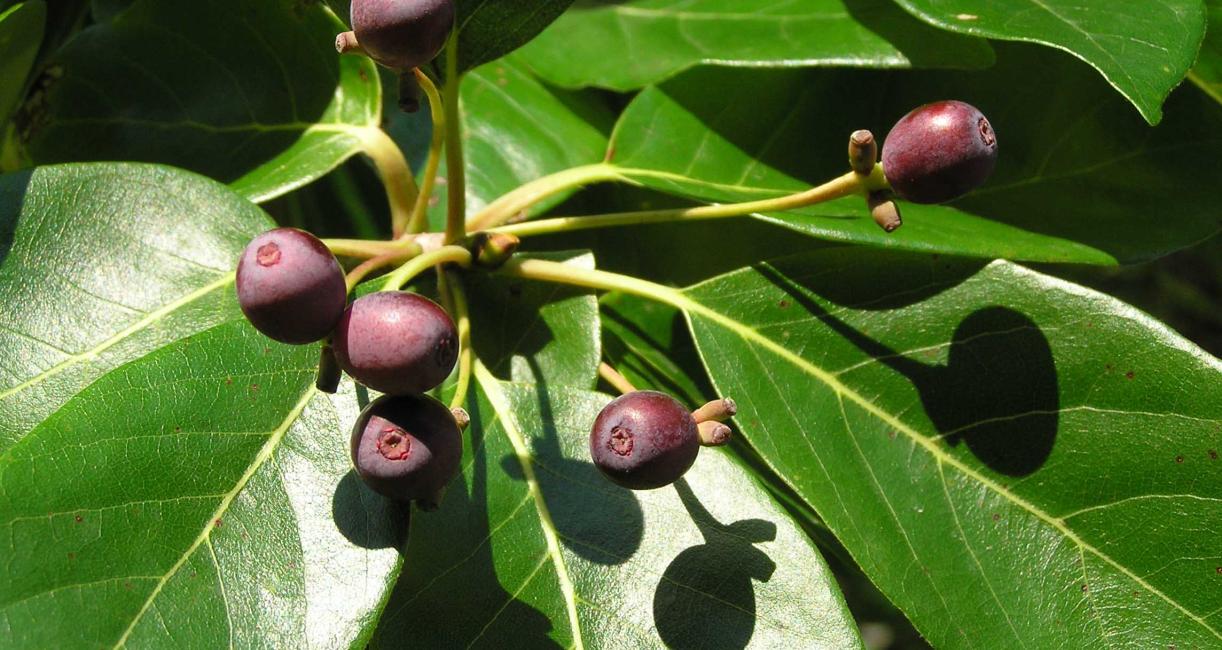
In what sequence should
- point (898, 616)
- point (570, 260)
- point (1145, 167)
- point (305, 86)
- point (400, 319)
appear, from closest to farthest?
point (400, 319) < point (570, 260) < point (1145, 167) < point (305, 86) < point (898, 616)

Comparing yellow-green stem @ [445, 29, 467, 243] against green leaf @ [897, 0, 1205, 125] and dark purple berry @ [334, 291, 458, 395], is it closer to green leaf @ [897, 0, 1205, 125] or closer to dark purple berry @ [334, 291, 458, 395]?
dark purple berry @ [334, 291, 458, 395]

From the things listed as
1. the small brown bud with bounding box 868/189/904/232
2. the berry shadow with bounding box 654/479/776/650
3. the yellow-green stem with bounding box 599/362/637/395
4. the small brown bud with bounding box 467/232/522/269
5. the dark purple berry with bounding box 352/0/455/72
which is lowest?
the berry shadow with bounding box 654/479/776/650

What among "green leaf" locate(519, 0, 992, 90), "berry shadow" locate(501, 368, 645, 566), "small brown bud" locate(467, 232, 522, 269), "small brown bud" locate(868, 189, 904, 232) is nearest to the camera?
"small brown bud" locate(868, 189, 904, 232)

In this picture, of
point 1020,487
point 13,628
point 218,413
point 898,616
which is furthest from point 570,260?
point 898,616

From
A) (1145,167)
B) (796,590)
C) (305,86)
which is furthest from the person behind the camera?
(305,86)

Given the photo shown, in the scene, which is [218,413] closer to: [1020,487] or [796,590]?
[796,590]

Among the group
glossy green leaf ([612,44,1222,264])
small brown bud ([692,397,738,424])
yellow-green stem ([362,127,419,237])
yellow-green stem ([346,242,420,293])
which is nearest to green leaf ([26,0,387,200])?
yellow-green stem ([362,127,419,237])
